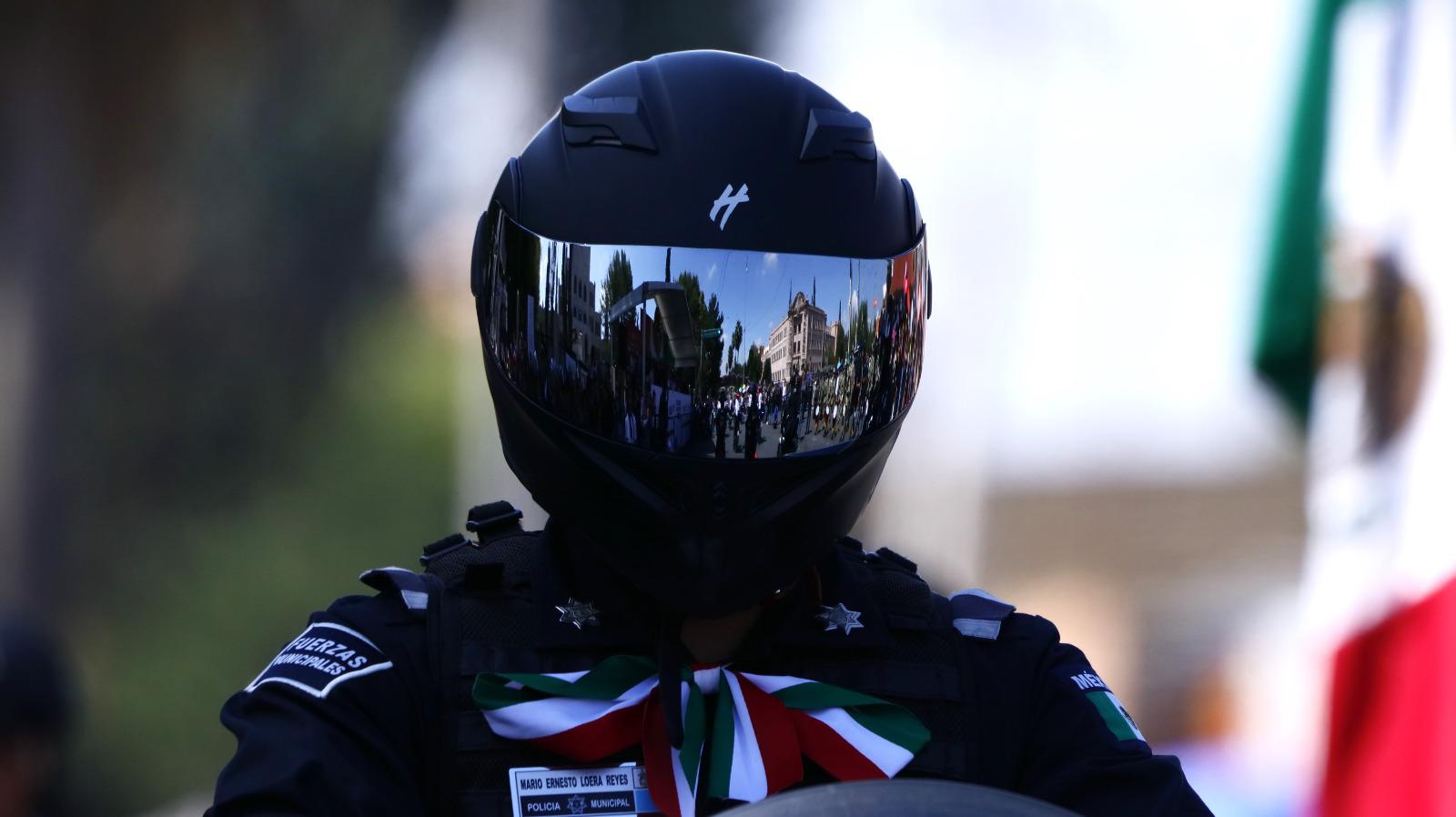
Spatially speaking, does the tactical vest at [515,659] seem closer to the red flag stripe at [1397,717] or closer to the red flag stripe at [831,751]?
the red flag stripe at [831,751]

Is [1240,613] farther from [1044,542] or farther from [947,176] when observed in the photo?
[947,176]

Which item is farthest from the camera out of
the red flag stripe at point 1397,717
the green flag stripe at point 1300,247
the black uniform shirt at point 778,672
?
the green flag stripe at point 1300,247

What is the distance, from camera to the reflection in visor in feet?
3.51

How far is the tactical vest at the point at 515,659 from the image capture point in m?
1.04

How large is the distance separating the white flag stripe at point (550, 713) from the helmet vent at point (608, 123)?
0.41 m

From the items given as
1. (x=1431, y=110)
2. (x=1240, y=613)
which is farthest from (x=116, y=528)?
(x=1431, y=110)

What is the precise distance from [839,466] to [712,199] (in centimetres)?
22

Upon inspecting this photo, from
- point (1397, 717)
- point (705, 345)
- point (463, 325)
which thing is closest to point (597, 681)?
point (705, 345)

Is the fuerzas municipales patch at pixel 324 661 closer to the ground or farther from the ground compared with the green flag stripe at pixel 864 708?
farther from the ground

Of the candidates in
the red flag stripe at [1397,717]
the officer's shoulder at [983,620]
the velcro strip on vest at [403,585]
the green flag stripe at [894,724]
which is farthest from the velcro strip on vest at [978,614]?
the red flag stripe at [1397,717]

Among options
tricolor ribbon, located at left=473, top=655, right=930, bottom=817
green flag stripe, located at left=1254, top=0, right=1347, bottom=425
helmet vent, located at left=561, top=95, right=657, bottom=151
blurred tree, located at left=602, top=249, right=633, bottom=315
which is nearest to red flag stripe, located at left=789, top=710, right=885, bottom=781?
tricolor ribbon, located at left=473, top=655, right=930, bottom=817

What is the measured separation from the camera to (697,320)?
1068mm

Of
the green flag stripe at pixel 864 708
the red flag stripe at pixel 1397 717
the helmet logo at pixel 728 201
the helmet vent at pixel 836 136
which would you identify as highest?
the helmet vent at pixel 836 136

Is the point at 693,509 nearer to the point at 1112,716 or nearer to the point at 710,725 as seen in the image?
the point at 710,725
